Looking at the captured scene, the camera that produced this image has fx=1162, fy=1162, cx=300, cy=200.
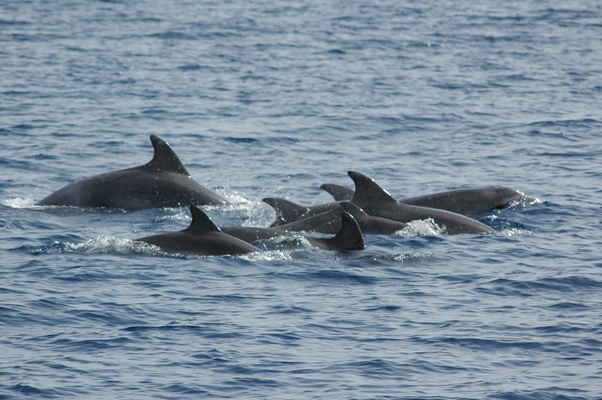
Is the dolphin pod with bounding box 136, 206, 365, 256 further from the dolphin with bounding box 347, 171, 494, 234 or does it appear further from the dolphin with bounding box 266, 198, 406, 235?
the dolphin with bounding box 347, 171, 494, 234

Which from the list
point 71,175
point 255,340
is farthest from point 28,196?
point 255,340

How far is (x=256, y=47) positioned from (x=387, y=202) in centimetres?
3039

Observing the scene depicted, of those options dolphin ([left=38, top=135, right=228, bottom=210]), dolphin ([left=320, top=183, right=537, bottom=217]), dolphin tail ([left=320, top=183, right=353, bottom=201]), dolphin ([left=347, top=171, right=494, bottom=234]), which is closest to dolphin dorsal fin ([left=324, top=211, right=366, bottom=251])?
dolphin ([left=347, top=171, right=494, bottom=234])

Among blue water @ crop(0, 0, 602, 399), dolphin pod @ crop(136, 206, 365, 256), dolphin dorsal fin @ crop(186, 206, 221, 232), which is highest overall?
dolphin dorsal fin @ crop(186, 206, 221, 232)

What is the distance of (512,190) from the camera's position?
24.7m

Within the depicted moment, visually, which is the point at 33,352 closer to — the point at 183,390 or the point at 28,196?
the point at 183,390

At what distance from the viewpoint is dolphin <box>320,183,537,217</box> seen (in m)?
23.3

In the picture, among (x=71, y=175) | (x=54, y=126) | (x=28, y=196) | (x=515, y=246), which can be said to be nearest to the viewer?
(x=515, y=246)

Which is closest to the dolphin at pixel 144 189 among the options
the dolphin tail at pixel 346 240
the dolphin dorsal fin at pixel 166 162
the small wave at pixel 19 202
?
the dolphin dorsal fin at pixel 166 162

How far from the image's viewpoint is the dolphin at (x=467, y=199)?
76.3ft

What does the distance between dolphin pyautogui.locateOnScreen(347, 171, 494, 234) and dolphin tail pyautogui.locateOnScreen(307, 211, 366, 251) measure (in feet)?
7.00

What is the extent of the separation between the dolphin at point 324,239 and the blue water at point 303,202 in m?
0.36

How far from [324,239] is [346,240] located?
0.57 metres

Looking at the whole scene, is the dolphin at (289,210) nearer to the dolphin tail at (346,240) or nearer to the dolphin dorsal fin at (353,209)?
the dolphin dorsal fin at (353,209)
